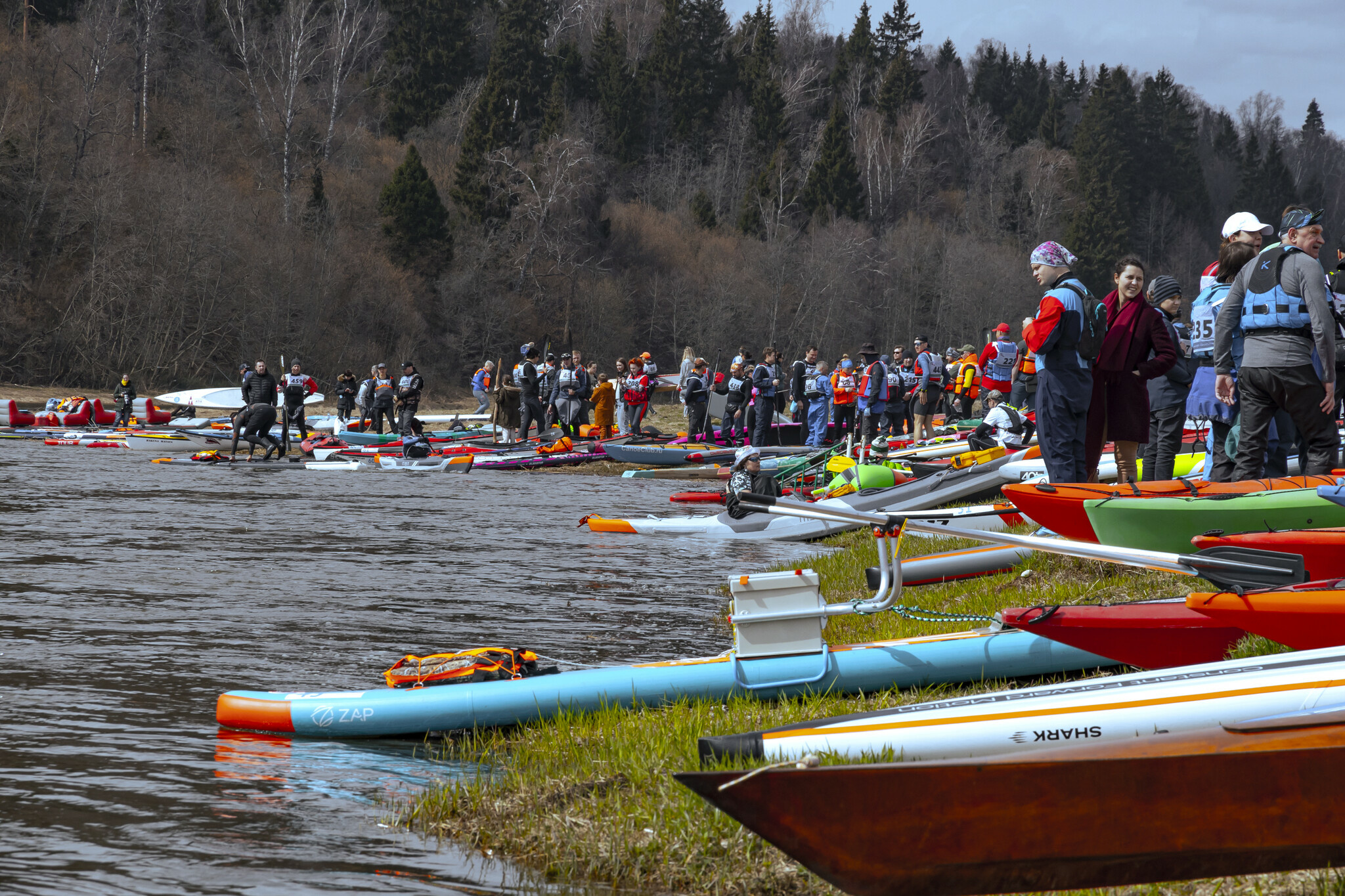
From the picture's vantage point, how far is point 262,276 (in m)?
45.1

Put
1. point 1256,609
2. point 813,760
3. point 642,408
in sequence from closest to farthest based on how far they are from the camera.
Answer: point 813,760 → point 1256,609 → point 642,408

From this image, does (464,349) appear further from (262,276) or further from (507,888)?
(507,888)

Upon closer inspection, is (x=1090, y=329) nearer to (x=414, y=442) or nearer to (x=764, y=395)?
(x=764, y=395)

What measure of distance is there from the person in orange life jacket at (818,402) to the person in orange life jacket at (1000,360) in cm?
391

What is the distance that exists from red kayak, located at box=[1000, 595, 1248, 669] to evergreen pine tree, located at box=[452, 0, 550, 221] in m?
51.6

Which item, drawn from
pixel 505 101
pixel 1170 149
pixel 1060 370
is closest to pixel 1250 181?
pixel 1170 149

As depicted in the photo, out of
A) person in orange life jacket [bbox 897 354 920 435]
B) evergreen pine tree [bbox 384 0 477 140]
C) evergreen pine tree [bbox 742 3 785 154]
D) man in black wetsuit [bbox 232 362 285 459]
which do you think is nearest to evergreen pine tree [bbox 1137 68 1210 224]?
evergreen pine tree [bbox 742 3 785 154]

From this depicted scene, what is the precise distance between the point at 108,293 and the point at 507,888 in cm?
4256

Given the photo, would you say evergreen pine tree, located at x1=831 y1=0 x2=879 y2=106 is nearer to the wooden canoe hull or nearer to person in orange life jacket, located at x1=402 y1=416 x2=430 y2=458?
person in orange life jacket, located at x1=402 y1=416 x2=430 y2=458

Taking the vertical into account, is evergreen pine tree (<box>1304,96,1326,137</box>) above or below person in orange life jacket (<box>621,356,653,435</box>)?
above

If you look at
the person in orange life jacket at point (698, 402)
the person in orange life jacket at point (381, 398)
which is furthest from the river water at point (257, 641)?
the person in orange life jacket at point (381, 398)

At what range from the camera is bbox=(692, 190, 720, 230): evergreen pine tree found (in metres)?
66.2

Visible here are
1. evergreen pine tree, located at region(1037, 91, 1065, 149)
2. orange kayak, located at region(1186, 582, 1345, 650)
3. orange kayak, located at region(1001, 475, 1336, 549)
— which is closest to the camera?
orange kayak, located at region(1186, 582, 1345, 650)

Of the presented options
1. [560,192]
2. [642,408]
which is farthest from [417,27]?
[642,408]
